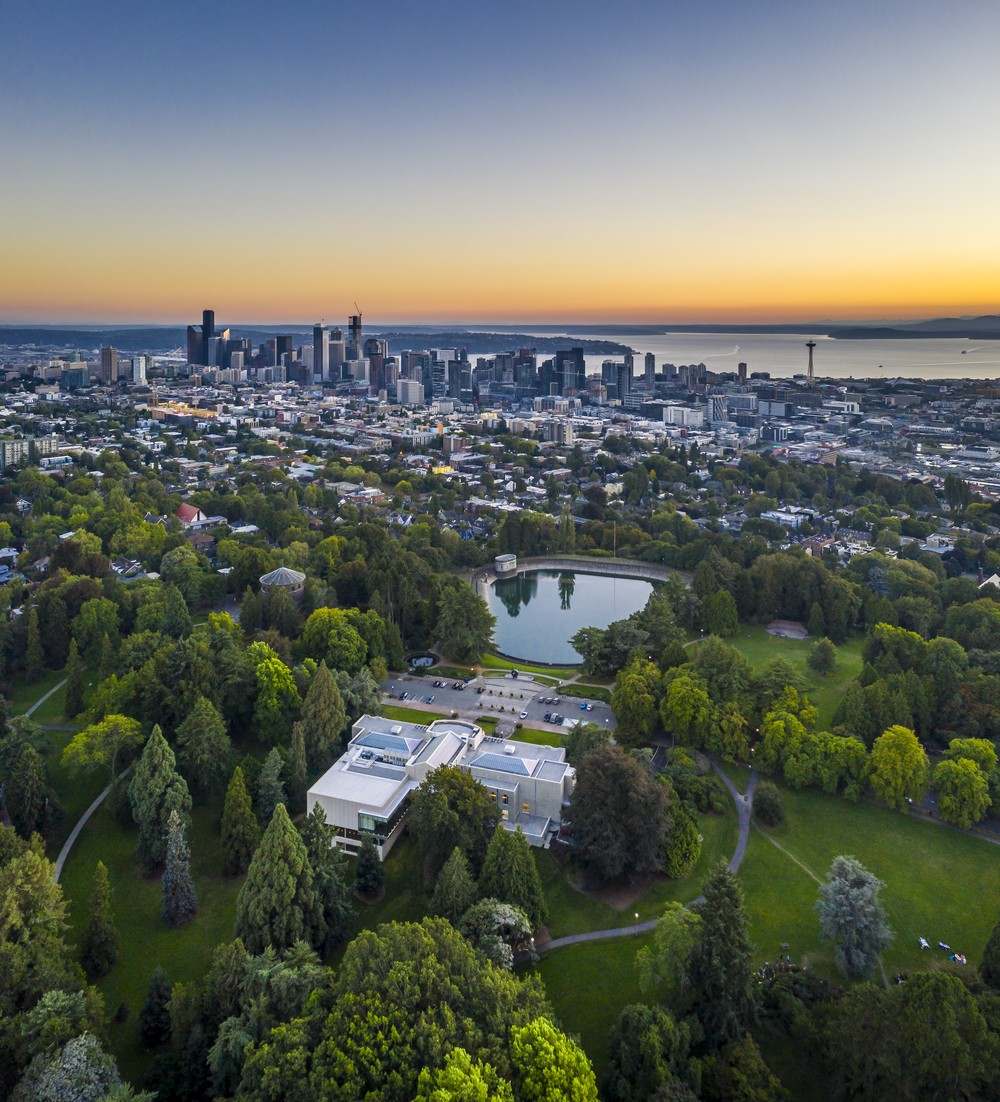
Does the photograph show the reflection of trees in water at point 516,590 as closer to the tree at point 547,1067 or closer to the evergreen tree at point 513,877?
the evergreen tree at point 513,877

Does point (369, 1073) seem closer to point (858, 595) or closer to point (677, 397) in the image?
point (858, 595)

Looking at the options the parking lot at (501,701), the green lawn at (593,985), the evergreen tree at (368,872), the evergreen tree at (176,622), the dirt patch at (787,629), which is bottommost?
the green lawn at (593,985)

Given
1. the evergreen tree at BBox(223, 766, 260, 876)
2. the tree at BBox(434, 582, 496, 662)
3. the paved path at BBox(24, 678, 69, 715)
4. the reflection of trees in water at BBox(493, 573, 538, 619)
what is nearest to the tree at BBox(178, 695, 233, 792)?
the evergreen tree at BBox(223, 766, 260, 876)

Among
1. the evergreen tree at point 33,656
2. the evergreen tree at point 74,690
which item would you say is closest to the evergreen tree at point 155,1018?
the evergreen tree at point 74,690

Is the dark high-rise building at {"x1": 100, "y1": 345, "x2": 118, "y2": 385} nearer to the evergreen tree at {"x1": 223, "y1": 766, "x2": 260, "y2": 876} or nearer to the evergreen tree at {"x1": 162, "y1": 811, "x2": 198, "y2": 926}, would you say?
the evergreen tree at {"x1": 223, "y1": 766, "x2": 260, "y2": 876}

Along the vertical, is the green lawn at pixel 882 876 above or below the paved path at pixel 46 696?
below

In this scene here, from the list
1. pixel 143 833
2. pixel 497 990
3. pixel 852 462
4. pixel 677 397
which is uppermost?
pixel 677 397

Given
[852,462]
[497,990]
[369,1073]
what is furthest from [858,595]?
[852,462]
